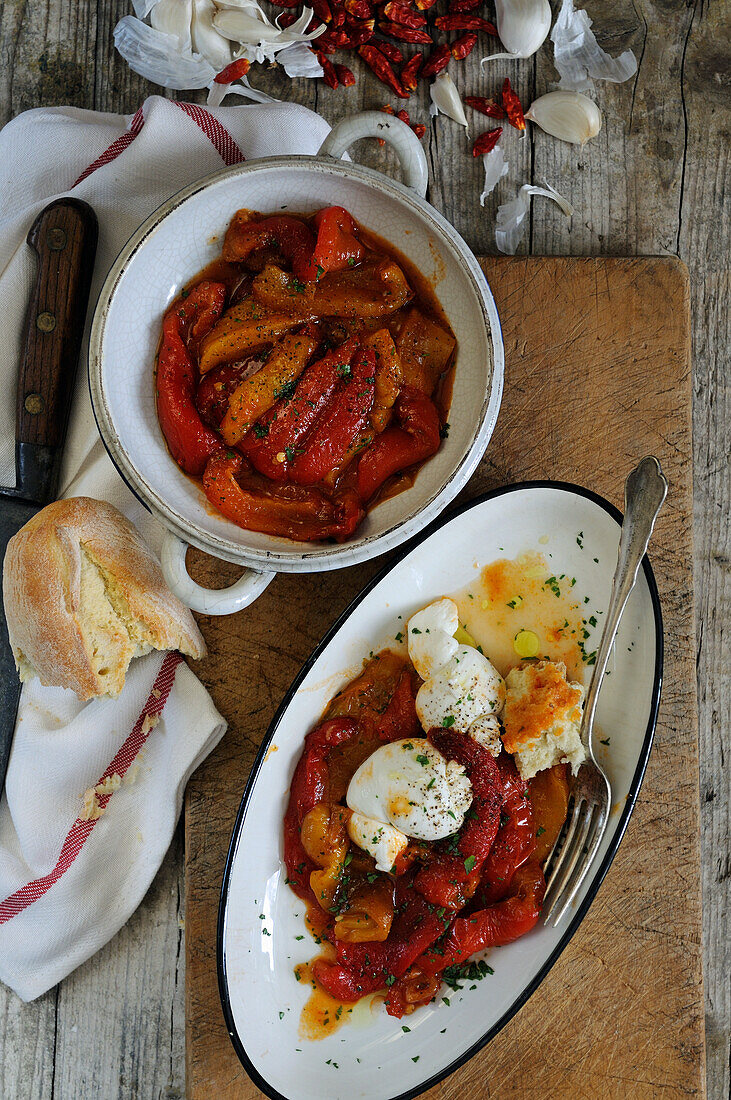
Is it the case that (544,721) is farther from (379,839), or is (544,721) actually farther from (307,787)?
(307,787)

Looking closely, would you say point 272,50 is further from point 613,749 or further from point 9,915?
point 9,915

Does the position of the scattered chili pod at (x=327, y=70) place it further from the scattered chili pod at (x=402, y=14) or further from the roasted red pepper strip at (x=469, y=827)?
the roasted red pepper strip at (x=469, y=827)

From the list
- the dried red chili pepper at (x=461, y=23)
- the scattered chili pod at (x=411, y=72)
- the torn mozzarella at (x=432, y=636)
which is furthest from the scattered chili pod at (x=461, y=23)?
the torn mozzarella at (x=432, y=636)

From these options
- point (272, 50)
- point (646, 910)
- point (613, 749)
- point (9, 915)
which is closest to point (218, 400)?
point (272, 50)

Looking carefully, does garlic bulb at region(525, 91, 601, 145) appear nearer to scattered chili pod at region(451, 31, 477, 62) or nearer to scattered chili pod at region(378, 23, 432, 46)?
scattered chili pod at region(451, 31, 477, 62)

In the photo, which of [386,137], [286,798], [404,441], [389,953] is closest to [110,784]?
[286,798]

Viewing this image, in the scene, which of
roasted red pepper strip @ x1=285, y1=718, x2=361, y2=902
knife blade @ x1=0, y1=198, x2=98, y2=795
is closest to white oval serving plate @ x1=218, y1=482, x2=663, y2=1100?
roasted red pepper strip @ x1=285, y1=718, x2=361, y2=902
